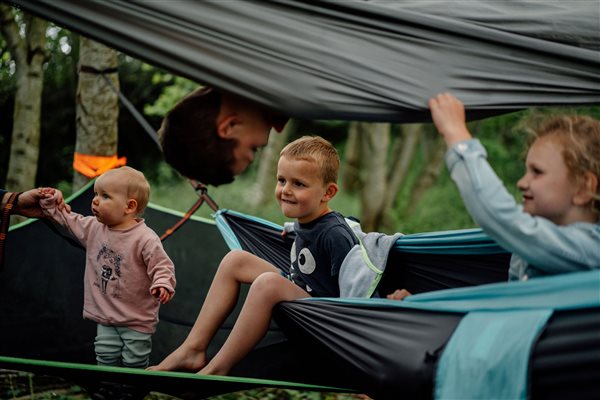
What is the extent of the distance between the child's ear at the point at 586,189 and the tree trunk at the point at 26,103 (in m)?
3.28

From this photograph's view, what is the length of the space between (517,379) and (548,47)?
86 cm

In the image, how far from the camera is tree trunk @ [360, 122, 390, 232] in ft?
26.9

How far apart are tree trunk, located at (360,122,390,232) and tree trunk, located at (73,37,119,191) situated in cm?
443

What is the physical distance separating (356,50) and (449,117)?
290 millimetres

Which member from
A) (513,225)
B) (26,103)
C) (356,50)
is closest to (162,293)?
(356,50)

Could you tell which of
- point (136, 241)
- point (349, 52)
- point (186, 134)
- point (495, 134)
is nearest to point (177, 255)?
point (136, 241)

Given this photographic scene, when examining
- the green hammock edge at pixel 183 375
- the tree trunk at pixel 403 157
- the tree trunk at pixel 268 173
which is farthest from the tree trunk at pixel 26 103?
the tree trunk at pixel 403 157

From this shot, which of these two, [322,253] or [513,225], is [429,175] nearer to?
[322,253]

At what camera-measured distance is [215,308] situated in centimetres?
275

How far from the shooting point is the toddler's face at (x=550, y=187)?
1994 millimetres

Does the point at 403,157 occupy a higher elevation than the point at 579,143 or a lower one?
higher

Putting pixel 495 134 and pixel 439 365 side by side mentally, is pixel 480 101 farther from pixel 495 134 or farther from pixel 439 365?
pixel 495 134

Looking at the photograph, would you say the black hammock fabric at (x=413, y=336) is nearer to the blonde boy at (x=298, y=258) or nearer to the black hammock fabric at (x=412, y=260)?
the black hammock fabric at (x=412, y=260)

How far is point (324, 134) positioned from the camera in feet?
47.1
